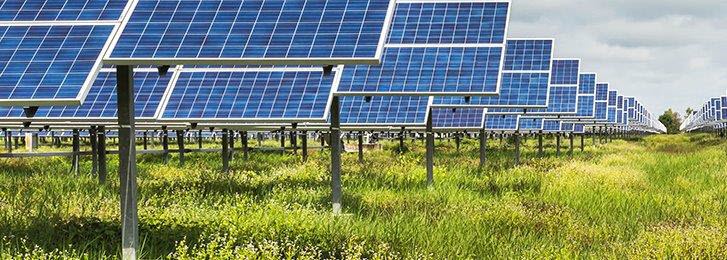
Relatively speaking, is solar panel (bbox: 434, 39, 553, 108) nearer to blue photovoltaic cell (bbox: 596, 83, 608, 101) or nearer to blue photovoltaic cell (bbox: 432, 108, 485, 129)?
blue photovoltaic cell (bbox: 432, 108, 485, 129)

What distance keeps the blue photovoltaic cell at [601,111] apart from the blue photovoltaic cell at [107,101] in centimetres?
4309

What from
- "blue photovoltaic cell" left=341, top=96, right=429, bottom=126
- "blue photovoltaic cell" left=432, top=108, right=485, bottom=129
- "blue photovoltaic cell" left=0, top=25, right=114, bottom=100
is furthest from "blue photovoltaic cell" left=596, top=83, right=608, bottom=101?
"blue photovoltaic cell" left=0, top=25, right=114, bottom=100

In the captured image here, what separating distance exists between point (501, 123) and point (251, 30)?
90.9 feet

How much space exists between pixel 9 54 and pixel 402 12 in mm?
13715

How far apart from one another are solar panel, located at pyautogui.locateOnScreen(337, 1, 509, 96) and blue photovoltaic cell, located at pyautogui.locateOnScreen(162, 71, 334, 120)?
65cm

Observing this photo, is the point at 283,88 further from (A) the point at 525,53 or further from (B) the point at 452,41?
(A) the point at 525,53

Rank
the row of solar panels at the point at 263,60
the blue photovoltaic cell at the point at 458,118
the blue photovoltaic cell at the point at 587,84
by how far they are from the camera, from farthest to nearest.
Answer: the blue photovoltaic cell at the point at 587,84
the blue photovoltaic cell at the point at 458,118
the row of solar panels at the point at 263,60

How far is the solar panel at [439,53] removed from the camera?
707 inches

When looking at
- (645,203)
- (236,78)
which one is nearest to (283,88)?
(236,78)

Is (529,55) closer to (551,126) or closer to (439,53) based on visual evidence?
(439,53)

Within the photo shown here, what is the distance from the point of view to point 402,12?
23078mm

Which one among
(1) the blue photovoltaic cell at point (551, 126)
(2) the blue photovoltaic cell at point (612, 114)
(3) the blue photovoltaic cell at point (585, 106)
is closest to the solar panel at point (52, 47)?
(1) the blue photovoltaic cell at point (551, 126)

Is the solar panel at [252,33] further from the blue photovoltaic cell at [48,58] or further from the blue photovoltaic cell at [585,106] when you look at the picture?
the blue photovoltaic cell at [585,106]

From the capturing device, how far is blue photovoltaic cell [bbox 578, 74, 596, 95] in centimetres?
5151
